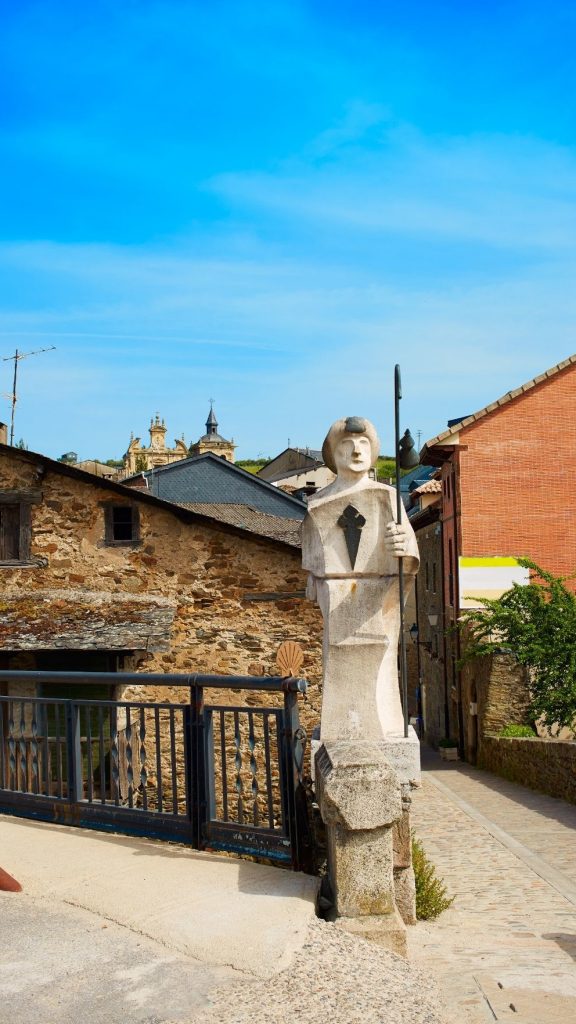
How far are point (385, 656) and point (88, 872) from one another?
230 cm

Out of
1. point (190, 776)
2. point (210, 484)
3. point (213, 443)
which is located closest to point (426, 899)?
point (190, 776)

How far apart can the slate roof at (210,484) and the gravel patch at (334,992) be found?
3304cm

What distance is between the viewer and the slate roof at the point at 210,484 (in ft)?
124

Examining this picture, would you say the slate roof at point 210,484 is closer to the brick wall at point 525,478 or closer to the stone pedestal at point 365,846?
the brick wall at point 525,478

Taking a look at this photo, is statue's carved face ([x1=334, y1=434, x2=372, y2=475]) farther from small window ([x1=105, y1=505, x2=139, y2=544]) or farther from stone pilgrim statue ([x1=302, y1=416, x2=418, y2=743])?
small window ([x1=105, y1=505, x2=139, y2=544])

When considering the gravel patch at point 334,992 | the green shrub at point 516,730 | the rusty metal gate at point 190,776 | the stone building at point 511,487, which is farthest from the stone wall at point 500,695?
the gravel patch at point 334,992

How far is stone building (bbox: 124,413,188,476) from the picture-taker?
100812 mm

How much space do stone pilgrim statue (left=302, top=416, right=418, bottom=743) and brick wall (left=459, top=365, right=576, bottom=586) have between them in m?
20.5

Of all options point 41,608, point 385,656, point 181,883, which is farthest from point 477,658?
point 181,883

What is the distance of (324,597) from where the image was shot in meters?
→ 6.94

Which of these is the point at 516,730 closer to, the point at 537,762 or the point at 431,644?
the point at 537,762

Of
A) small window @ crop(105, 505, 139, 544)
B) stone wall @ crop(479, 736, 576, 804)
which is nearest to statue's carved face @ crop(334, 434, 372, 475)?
small window @ crop(105, 505, 139, 544)

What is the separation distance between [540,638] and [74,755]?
1743 cm

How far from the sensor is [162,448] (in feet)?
351
